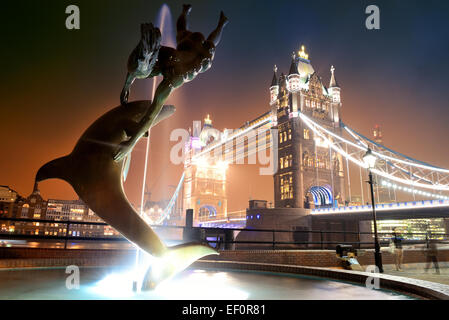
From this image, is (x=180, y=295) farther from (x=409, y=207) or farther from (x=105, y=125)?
(x=409, y=207)

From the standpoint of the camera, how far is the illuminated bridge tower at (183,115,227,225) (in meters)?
82.7

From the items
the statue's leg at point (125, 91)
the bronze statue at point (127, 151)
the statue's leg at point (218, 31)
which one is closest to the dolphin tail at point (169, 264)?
the bronze statue at point (127, 151)

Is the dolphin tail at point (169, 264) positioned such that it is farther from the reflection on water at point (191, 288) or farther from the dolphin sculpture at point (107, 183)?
the reflection on water at point (191, 288)

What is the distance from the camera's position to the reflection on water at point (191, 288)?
3932 mm

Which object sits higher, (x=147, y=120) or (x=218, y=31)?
(x=218, y=31)

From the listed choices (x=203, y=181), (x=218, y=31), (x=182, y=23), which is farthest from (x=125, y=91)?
(x=203, y=181)

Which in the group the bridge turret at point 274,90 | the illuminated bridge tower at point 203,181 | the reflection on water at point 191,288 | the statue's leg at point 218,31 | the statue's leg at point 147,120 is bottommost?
the reflection on water at point 191,288

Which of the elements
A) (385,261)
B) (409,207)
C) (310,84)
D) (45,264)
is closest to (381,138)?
(310,84)

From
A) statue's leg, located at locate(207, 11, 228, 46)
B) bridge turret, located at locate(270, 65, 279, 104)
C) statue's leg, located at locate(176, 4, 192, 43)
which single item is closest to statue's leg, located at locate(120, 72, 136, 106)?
statue's leg, located at locate(176, 4, 192, 43)

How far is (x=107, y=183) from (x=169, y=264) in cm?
141

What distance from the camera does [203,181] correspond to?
84062 mm

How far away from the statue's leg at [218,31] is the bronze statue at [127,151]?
0.93ft

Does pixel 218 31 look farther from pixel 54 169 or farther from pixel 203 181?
pixel 203 181

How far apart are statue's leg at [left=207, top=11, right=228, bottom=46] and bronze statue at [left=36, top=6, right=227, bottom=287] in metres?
0.28
